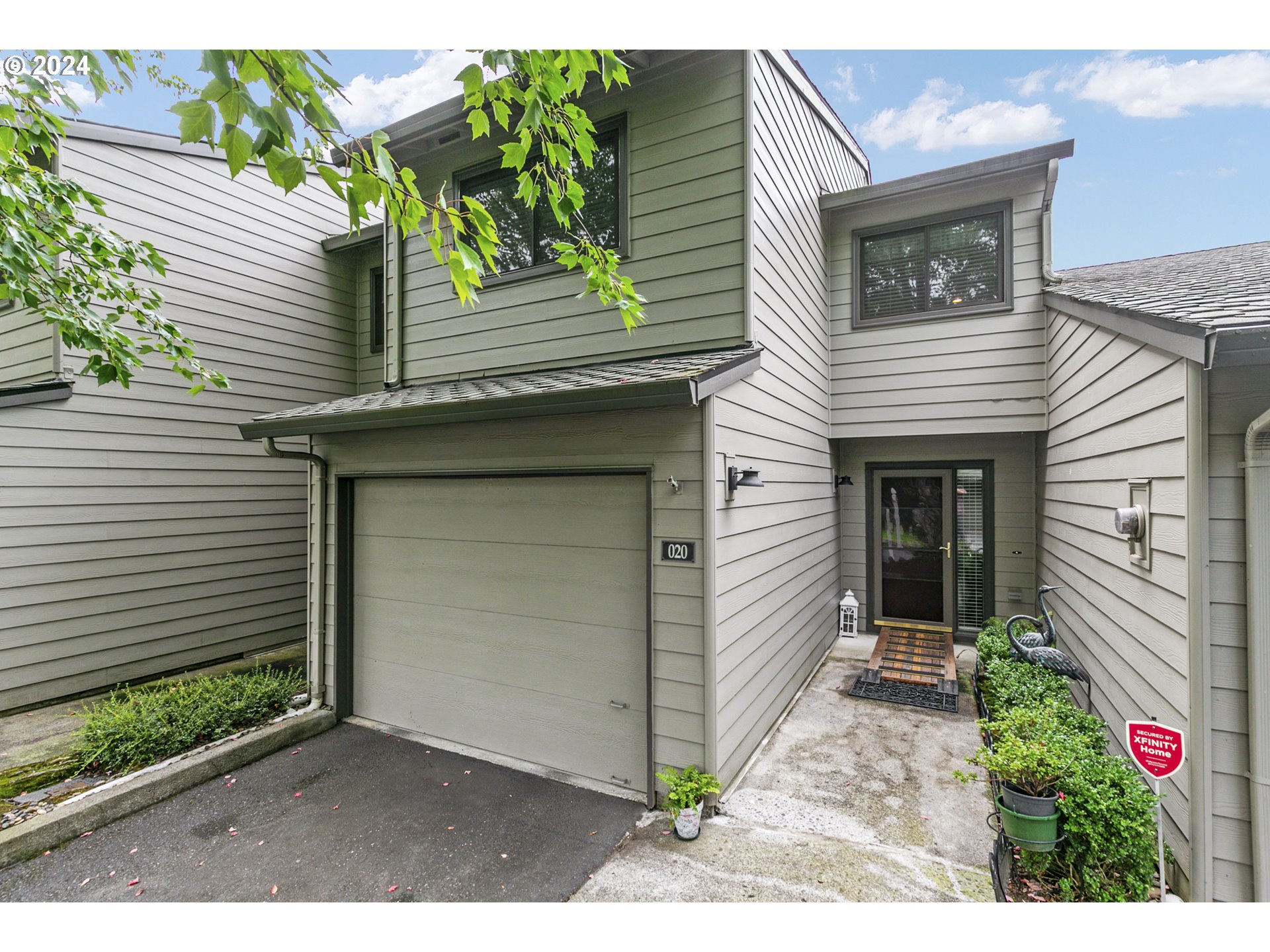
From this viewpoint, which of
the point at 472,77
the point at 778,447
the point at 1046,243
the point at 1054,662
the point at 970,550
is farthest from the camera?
the point at 970,550

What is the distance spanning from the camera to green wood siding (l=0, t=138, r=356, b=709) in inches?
203

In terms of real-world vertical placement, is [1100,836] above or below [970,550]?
below

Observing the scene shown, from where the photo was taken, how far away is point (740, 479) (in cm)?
360

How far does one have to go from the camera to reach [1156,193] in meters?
9.20

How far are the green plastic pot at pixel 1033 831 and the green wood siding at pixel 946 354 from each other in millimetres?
4481

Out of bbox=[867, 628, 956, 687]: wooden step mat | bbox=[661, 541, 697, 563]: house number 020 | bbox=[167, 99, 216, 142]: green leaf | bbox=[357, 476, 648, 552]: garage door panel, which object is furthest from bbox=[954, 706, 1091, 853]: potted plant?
bbox=[167, 99, 216, 142]: green leaf

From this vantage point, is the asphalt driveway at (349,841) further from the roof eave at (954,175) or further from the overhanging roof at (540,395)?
the roof eave at (954,175)

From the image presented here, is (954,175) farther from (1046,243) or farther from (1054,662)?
(1054,662)

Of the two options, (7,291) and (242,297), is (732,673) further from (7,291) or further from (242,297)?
(242,297)

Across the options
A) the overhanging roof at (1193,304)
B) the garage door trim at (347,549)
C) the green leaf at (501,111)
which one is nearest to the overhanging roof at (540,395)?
the garage door trim at (347,549)

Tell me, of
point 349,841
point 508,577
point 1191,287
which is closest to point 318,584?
point 508,577

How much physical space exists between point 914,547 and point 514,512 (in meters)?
5.22

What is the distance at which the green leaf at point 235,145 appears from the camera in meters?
1.80

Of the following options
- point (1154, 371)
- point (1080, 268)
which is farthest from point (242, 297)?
point (1080, 268)
